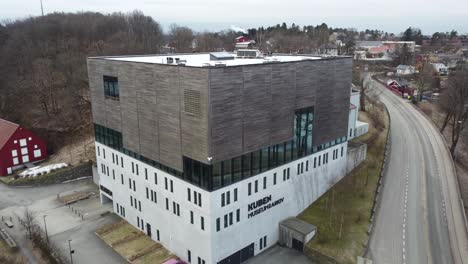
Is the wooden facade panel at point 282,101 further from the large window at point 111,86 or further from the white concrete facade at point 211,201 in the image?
the large window at point 111,86

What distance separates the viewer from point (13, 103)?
77750mm

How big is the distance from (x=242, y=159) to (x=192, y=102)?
6.66 metres

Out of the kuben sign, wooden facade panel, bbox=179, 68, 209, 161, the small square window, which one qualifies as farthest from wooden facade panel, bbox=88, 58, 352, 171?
the small square window

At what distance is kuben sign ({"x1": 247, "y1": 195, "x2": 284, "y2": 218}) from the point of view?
109ft

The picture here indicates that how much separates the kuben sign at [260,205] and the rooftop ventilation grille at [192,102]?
10266 mm

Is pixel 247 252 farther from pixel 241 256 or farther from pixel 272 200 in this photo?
pixel 272 200

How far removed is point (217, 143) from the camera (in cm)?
2864

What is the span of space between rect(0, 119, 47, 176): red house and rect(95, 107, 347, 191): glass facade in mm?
23704

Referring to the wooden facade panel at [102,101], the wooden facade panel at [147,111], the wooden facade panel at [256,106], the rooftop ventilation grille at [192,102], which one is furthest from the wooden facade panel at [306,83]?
the wooden facade panel at [102,101]

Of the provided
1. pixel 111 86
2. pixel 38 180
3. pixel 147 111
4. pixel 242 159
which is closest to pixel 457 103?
pixel 242 159

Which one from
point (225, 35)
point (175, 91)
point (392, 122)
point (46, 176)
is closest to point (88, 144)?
point (46, 176)

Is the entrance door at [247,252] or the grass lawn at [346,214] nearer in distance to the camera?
the entrance door at [247,252]

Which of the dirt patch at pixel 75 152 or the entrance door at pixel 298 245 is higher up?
the dirt patch at pixel 75 152

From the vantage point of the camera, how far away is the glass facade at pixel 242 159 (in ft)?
97.2
